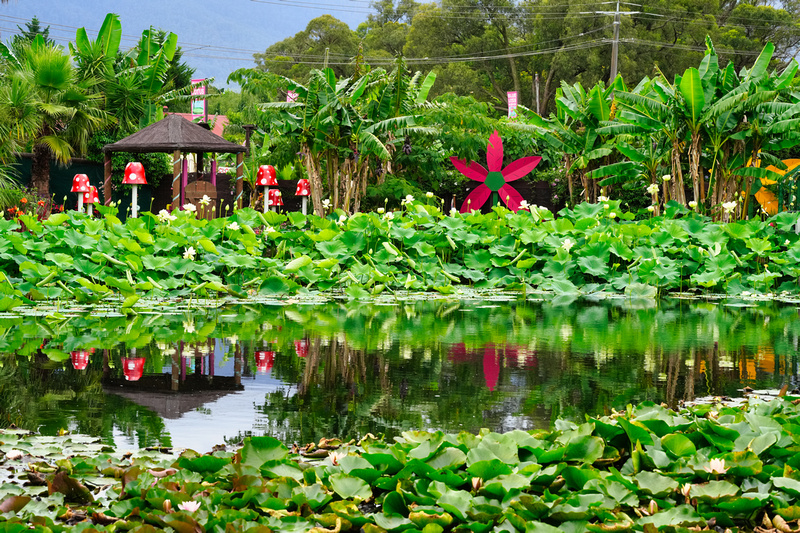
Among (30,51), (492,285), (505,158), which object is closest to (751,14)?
(505,158)

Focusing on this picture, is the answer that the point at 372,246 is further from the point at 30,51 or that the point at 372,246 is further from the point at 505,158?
the point at 30,51

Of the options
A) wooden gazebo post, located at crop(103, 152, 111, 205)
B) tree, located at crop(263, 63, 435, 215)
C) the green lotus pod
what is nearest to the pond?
the green lotus pod

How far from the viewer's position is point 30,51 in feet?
57.1

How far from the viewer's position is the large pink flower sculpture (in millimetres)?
13130

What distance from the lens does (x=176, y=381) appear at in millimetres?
3307

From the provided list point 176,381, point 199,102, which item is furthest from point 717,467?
point 199,102

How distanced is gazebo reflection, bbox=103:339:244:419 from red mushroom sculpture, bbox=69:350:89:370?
9 cm

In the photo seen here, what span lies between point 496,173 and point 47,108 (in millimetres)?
9587

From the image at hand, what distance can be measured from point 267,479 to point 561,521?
0.70 metres

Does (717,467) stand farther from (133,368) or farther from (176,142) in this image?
(176,142)

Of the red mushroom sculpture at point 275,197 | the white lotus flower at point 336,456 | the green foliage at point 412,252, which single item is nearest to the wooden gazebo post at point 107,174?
the red mushroom sculpture at point 275,197

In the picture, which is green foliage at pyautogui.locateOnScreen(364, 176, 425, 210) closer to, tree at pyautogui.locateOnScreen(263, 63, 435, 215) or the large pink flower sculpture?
tree at pyautogui.locateOnScreen(263, 63, 435, 215)

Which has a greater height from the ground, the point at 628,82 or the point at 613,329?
the point at 628,82

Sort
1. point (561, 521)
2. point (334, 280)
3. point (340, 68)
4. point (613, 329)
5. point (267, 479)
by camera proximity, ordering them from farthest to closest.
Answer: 1. point (340, 68)
2. point (334, 280)
3. point (613, 329)
4. point (267, 479)
5. point (561, 521)
